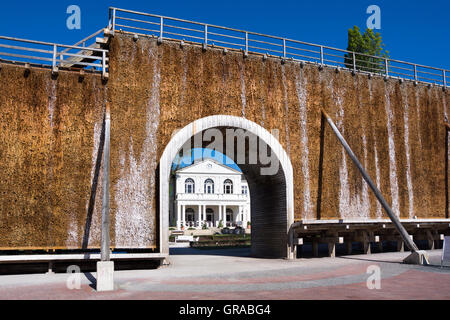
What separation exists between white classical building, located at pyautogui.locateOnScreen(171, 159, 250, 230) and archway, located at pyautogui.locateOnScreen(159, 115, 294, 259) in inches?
1694

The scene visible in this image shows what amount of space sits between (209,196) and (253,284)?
55062 mm

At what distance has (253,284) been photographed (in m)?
9.90

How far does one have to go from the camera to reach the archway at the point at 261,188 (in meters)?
15.1

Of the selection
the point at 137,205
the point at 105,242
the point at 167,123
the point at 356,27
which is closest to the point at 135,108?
the point at 167,123

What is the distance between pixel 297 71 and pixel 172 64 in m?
5.70

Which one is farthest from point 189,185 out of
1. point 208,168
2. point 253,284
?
point 253,284

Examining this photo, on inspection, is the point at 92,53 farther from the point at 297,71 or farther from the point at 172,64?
the point at 297,71

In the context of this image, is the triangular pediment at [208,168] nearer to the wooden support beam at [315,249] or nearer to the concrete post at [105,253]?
the wooden support beam at [315,249]

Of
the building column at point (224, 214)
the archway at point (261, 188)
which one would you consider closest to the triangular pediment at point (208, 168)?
the building column at point (224, 214)

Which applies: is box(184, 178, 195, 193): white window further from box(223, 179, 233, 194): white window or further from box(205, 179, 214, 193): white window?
box(223, 179, 233, 194): white window

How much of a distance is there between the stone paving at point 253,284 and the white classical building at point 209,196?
50.1m

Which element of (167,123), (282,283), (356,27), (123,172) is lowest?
(282,283)

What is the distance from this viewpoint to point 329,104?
19.1 m

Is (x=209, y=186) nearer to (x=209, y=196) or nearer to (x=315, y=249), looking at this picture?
(x=209, y=196)
